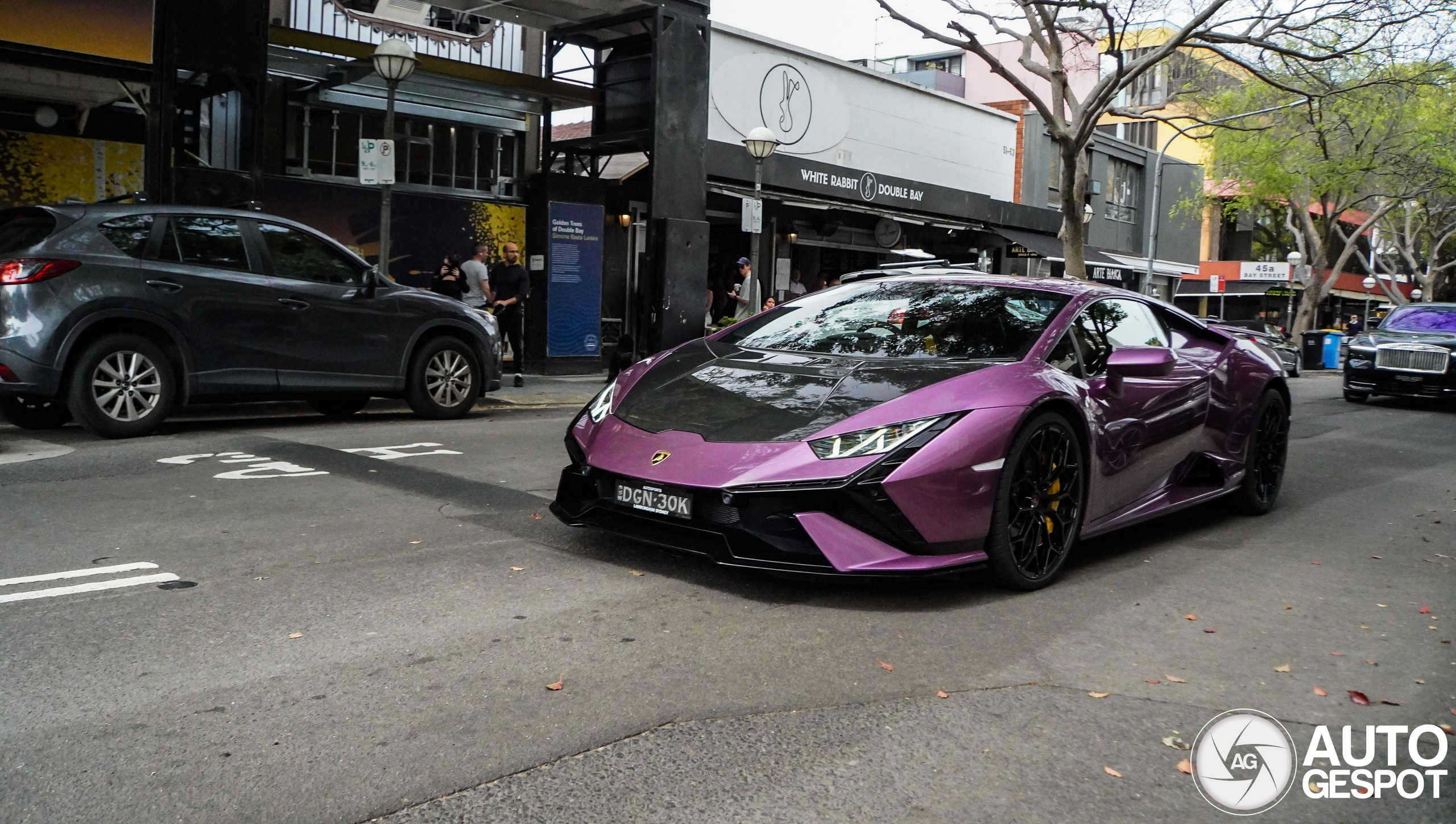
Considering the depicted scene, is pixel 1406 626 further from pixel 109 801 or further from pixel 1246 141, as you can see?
pixel 1246 141

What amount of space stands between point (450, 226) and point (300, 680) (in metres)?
15.1

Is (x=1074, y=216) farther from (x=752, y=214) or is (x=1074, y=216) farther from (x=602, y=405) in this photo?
(x=602, y=405)

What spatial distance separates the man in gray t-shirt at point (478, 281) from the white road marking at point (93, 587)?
35.4 feet

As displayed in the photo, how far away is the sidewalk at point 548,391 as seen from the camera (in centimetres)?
1327

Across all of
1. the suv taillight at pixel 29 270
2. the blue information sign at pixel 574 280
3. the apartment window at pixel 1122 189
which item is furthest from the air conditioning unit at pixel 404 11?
the apartment window at pixel 1122 189

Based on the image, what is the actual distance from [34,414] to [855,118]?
17.5 meters

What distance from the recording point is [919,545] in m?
4.45

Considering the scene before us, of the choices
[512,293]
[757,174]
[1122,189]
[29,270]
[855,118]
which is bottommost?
[29,270]

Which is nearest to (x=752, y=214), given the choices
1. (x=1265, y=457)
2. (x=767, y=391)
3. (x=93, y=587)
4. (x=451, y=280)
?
(x=451, y=280)

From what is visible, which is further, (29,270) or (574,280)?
(574,280)

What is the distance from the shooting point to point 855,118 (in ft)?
77.0

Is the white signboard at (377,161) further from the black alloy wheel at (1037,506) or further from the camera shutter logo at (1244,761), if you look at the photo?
the camera shutter logo at (1244,761)

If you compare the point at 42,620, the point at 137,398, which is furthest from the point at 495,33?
the point at 42,620

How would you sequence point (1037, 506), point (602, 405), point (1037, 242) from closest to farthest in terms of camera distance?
1. point (1037, 506)
2. point (602, 405)
3. point (1037, 242)
